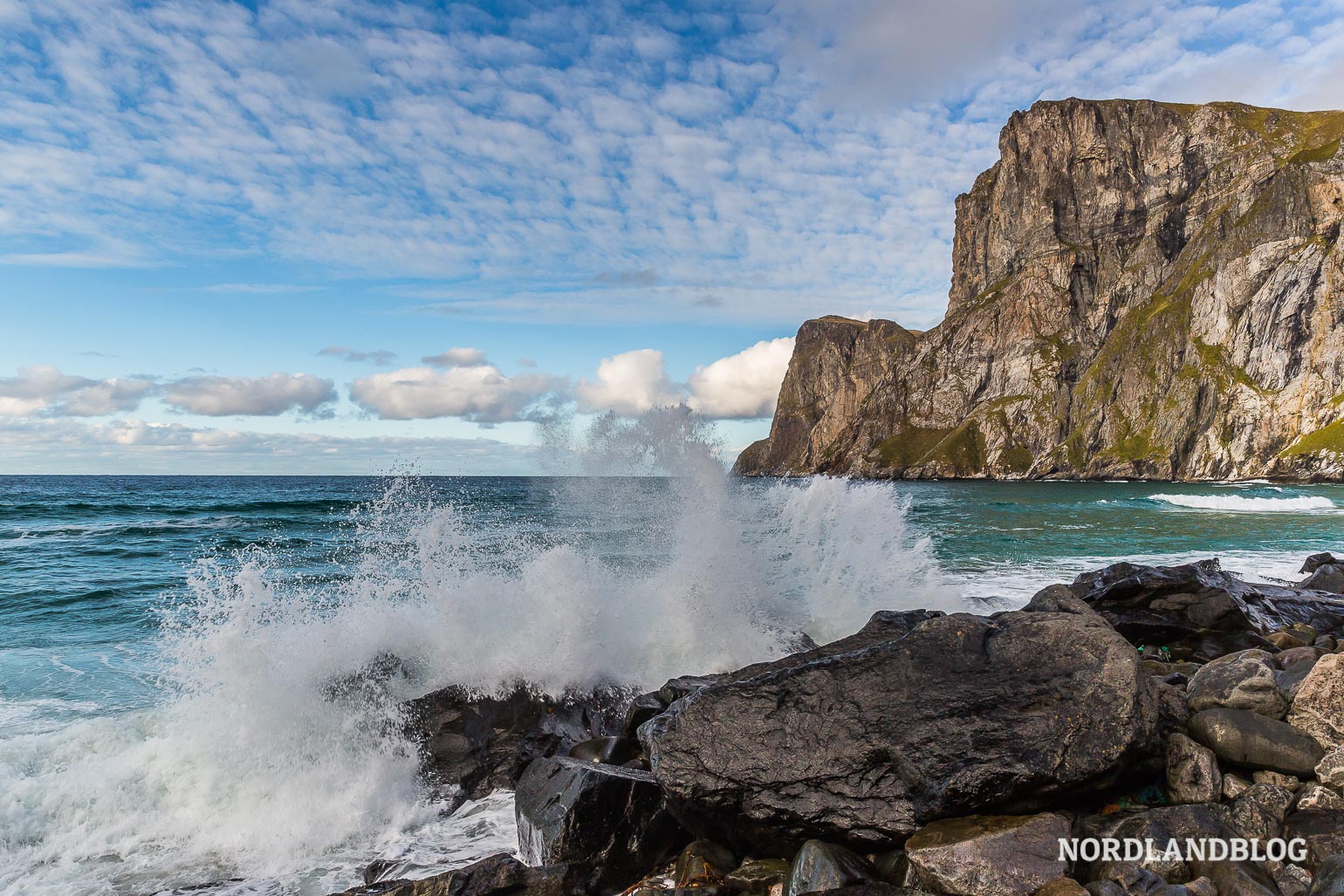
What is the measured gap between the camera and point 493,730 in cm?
940

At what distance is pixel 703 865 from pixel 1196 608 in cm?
1194

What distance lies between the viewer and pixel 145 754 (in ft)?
28.1

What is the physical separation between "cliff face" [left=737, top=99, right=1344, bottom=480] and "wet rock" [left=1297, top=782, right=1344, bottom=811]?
114178mm

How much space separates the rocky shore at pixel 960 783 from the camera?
5.04 m

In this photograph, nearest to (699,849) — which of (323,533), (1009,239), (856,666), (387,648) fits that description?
(856,666)

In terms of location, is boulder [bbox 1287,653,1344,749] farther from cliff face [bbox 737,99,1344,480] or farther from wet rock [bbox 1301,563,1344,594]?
cliff face [bbox 737,99,1344,480]

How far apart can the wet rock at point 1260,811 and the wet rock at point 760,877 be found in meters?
3.39

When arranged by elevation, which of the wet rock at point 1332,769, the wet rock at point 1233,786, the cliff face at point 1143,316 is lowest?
Answer: the wet rock at point 1233,786

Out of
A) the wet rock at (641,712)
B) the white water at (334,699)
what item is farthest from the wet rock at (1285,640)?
the wet rock at (641,712)

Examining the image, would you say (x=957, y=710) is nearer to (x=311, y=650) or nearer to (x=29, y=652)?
(x=311, y=650)

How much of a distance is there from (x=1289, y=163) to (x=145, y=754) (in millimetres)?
171838

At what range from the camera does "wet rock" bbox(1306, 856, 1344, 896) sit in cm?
432

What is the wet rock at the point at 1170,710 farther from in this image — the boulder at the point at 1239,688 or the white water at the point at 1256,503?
the white water at the point at 1256,503

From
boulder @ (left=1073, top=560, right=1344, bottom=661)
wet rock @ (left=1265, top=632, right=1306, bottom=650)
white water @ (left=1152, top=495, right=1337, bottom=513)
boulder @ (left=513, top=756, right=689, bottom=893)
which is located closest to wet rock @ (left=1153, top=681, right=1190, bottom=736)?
boulder @ (left=513, top=756, right=689, bottom=893)
